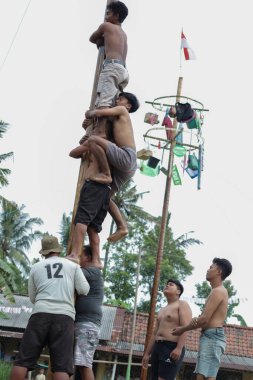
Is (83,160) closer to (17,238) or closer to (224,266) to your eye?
(224,266)

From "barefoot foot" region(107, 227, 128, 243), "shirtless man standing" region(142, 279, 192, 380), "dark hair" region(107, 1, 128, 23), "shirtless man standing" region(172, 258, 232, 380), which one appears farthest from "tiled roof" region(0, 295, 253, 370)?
"dark hair" region(107, 1, 128, 23)

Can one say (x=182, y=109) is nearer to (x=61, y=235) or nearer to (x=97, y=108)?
(x=97, y=108)

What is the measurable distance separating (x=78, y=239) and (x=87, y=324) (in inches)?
27.1

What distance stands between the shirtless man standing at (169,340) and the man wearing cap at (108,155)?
168 centimetres

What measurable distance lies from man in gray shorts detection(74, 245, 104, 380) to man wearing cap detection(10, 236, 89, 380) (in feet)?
0.95

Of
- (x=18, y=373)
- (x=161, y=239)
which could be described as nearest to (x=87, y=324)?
(x=18, y=373)

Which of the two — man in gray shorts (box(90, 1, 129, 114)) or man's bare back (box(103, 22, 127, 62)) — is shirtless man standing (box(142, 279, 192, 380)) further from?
man's bare back (box(103, 22, 127, 62))

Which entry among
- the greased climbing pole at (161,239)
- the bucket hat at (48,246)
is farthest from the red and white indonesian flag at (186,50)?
the bucket hat at (48,246)

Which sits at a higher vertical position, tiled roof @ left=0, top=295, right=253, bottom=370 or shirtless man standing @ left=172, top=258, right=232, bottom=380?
tiled roof @ left=0, top=295, right=253, bottom=370

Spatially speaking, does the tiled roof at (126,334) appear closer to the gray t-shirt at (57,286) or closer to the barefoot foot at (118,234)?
the barefoot foot at (118,234)

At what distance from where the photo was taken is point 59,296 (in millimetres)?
3955

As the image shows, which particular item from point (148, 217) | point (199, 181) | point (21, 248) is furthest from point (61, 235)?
point (199, 181)

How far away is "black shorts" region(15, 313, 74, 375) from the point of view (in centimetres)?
389

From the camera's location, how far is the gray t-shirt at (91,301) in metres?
4.31
